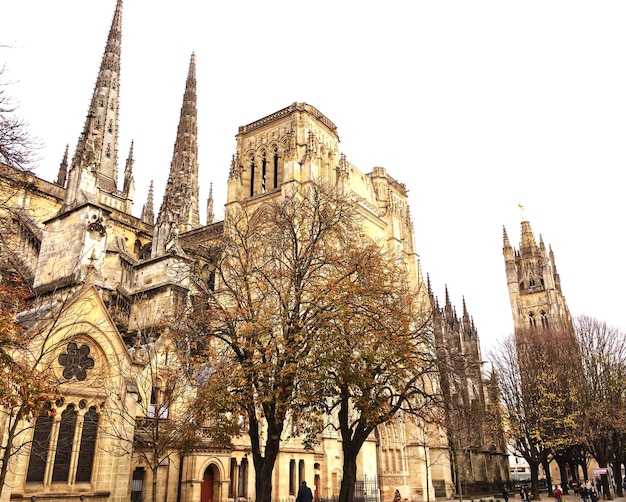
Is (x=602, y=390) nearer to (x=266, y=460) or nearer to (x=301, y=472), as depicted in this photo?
(x=301, y=472)

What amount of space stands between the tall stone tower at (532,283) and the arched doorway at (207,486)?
67343 mm

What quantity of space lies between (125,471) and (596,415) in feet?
85.8

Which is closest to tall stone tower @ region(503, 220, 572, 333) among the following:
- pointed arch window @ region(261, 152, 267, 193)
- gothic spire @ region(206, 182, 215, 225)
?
gothic spire @ region(206, 182, 215, 225)

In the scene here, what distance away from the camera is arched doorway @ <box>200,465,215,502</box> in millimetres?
18203

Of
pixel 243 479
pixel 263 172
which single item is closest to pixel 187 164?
pixel 263 172

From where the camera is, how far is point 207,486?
60.6 ft

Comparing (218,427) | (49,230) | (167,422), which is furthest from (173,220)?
(218,427)

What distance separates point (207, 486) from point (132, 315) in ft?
29.3

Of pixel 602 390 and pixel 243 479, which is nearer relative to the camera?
pixel 243 479

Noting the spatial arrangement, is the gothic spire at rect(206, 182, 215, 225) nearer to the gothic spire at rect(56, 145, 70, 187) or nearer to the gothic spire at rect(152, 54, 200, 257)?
the gothic spire at rect(152, 54, 200, 257)

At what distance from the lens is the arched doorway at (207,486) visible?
59.7ft

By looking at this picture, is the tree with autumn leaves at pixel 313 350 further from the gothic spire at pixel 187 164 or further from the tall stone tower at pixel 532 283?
the tall stone tower at pixel 532 283

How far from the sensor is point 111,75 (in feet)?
143

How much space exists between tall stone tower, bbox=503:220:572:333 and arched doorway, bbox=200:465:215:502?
67.3m
